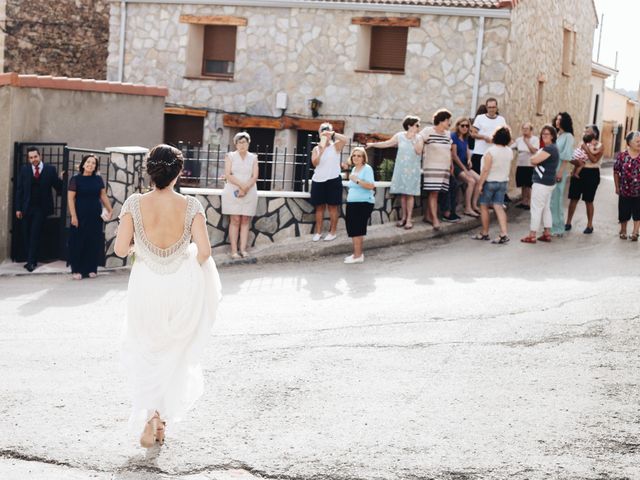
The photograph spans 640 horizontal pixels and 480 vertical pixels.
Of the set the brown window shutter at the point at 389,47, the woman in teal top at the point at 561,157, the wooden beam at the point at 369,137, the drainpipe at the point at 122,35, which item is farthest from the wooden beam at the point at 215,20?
the woman in teal top at the point at 561,157

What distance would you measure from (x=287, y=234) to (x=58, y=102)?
434 centimetres

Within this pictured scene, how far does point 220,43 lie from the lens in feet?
81.7

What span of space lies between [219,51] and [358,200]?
12.0 m

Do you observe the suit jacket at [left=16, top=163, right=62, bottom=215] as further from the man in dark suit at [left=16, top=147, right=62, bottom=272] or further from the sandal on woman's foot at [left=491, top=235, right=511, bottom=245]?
the sandal on woman's foot at [left=491, top=235, right=511, bottom=245]

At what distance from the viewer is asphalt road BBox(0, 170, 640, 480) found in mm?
6039

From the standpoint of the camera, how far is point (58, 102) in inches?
645

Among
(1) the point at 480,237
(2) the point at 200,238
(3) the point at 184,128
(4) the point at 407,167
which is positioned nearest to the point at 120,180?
(4) the point at 407,167

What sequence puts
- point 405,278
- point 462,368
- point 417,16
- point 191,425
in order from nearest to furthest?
point 191,425 < point 462,368 < point 405,278 < point 417,16

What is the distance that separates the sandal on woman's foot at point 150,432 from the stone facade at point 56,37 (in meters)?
21.3

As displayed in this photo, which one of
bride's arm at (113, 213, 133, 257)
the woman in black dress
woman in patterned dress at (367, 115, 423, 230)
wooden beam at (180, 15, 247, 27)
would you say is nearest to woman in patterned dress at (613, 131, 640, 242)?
woman in patterned dress at (367, 115, 423, 230)

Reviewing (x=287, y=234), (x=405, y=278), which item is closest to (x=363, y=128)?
(x=287, y=234)

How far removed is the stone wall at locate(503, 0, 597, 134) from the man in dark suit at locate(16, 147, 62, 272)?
10132 mm

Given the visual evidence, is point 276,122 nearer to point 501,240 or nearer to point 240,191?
point 240,191

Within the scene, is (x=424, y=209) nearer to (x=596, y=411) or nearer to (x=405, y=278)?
(x=405, y=278)
